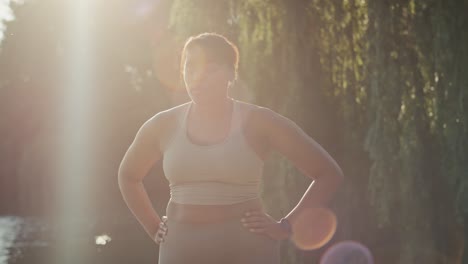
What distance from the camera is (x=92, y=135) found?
85.0 feet

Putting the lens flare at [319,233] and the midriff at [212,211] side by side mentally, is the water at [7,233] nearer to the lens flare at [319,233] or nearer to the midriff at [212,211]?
the lens flare at [319,233]

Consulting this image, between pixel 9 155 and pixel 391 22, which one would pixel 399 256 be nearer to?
pixel 391 22

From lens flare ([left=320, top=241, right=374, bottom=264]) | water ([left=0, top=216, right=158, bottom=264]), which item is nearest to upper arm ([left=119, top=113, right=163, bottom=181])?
lens flare ([left=320, top=241, right=374, bottom=264])

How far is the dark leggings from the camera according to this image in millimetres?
2682

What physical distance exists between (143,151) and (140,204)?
0.45 meters

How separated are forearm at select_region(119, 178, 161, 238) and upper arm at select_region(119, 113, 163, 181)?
0.05 meters

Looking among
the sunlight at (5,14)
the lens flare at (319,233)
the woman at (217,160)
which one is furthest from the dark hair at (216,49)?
the sunlight at (5,14)

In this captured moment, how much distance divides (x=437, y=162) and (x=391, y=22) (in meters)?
1.58

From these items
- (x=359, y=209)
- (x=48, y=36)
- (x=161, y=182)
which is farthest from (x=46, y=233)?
(x=48, y=36)

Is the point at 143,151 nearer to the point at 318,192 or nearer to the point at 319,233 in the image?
the point at 318,192

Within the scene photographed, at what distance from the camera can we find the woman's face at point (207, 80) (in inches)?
108

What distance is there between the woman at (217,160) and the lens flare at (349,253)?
711 cm

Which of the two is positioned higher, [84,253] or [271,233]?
[271,233]

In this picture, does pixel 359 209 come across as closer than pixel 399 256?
No
